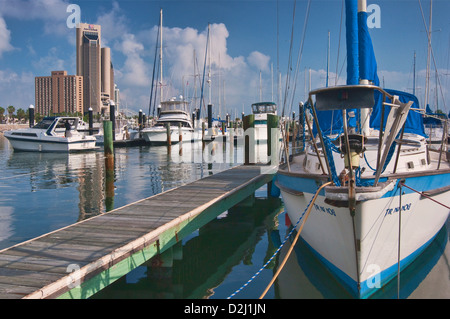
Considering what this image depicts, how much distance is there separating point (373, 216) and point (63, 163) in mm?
22959

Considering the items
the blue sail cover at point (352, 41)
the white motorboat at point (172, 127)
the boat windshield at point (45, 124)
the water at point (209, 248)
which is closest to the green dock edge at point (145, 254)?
the water at point (209, 248)

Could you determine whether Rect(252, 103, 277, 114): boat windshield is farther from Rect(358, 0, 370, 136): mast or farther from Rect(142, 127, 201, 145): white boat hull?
Rect(358, 0, 370, 136): mast

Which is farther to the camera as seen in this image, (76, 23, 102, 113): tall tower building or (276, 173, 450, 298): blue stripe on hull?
(76, 23, 102, 113): tall tower building

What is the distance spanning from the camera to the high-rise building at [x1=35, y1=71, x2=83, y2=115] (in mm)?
147863

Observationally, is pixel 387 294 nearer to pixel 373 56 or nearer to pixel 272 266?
pixel 272 266

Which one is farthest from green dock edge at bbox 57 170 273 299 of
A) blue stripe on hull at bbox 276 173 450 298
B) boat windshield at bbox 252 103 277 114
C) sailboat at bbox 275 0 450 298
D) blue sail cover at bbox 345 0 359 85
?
boat windshield at bbox 252 103 277 114

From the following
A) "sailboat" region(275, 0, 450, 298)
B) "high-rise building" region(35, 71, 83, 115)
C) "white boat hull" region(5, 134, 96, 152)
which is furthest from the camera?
"high-rise building" region(35, 71, 83, 115)

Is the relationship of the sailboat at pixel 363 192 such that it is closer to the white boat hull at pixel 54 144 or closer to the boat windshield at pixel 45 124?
the white boat hull at pixel 54 144

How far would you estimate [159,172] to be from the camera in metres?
20.7

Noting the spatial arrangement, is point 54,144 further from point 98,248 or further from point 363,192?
point 363,192

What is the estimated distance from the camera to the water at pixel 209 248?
6.72 m

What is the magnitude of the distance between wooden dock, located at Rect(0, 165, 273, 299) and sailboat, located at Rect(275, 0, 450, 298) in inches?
93.7

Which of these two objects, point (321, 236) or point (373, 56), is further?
point (373, 56)
